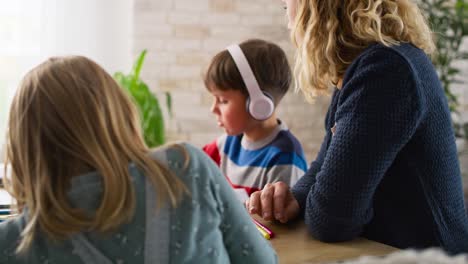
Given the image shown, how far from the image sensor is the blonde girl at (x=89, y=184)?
0.93m

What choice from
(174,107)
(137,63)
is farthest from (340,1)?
(174,107)

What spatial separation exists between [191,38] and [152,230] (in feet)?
9.01

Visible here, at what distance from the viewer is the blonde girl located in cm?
93

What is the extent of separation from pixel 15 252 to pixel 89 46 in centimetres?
272

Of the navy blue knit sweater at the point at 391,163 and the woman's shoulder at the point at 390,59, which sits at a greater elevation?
the woman's shoulder at the point at 390,59

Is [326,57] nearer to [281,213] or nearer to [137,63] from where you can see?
[281,213]

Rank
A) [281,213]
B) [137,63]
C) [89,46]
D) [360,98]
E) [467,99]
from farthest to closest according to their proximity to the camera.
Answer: [467,99] < [89,46] < [137,63] < [281,213] < [360,98]

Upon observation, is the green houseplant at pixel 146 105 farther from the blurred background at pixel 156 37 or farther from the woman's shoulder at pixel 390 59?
the woman's shoulder at pixel 390 59

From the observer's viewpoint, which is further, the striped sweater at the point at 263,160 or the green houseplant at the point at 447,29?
the green houseplant at the point at 447,29

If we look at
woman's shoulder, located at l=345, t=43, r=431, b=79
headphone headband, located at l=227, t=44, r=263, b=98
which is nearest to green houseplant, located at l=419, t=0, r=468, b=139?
headphone headband, located at l=227, t=44, r=263, b=98

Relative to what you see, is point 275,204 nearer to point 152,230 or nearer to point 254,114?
point 152,230

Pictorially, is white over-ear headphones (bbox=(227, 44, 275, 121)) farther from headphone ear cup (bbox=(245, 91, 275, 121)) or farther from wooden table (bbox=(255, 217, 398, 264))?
wooden table (bbox=(255, 217, 398, 264))

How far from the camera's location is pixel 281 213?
4.39 feet

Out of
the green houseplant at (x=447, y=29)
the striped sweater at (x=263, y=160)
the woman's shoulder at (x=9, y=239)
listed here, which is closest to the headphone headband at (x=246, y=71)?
the striped sweater at (x=263, y=160)
